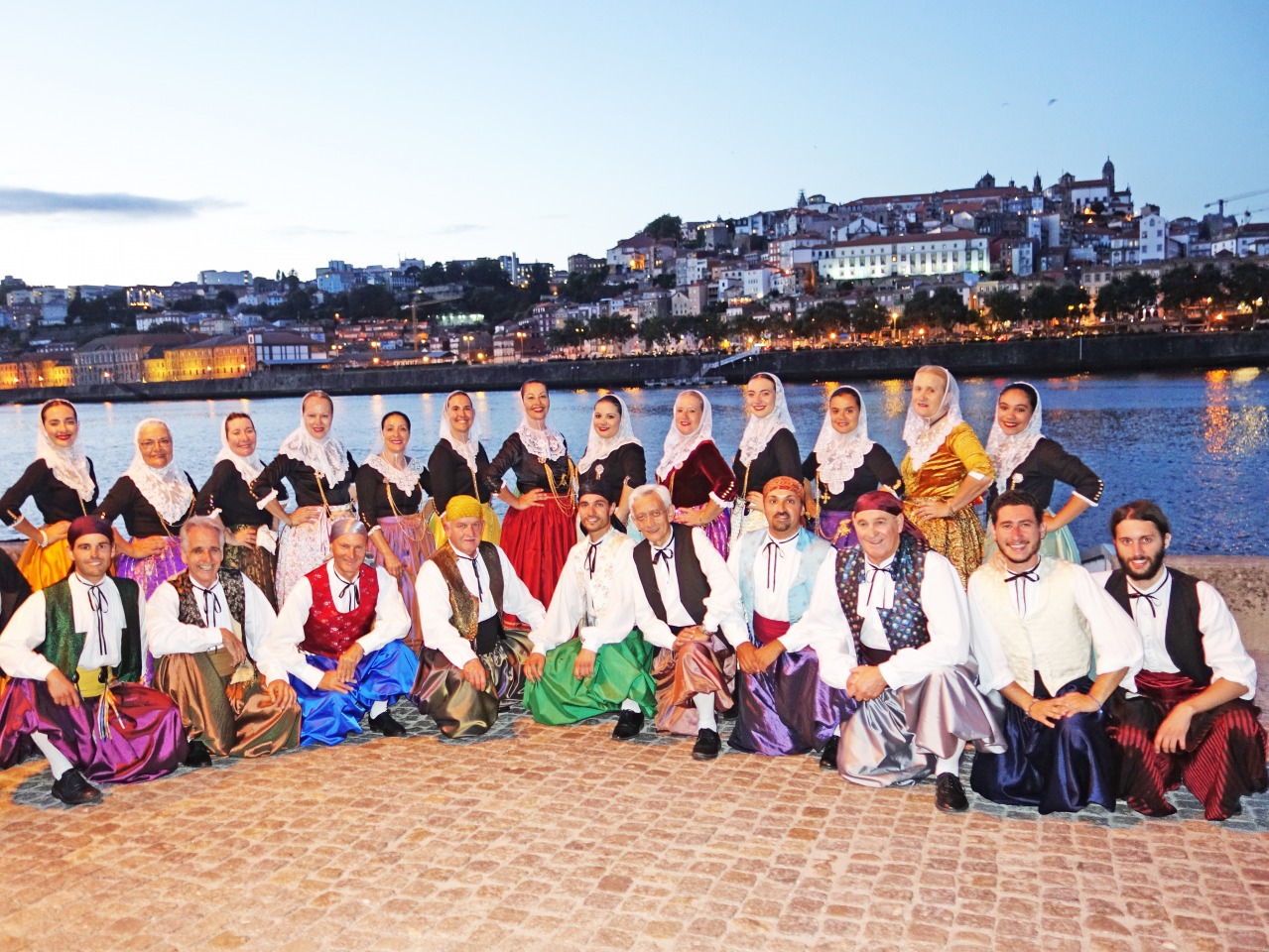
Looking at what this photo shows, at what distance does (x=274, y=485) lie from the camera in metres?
5.97

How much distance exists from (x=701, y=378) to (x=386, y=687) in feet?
258

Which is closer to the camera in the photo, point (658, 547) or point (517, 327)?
point (658, 547)

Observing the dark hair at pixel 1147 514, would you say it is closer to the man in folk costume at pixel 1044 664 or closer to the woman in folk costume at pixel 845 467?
the man in folk costume at pixel 1044 664

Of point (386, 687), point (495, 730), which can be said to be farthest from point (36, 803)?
point (495, 730)

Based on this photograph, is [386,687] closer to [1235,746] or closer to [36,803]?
[36,803]

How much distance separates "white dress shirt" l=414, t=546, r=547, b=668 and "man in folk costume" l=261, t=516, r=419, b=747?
0.57 feet

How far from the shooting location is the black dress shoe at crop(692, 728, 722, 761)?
15.6 feet

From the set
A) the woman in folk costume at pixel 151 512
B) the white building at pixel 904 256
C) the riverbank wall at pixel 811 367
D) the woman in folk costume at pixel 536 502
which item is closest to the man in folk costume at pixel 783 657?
the woman in folk costume at pixel 536 502

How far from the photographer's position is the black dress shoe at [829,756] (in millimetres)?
4605

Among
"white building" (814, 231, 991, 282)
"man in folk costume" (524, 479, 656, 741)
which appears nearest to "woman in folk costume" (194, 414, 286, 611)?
"man in folk costume" (524, 479, 656, 741)

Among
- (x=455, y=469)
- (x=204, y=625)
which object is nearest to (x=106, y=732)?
(x=204, y=625)

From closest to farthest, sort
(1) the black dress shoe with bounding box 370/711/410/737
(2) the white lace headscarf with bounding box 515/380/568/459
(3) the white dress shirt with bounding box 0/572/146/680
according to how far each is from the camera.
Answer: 1. (3) the white dress shirt with bounding box 0/572/146/680
2. (1) the black dress shoe with bounding box 370/711/410/737
3. (2) the white lace headscarf with bounding box 515/380/568/459

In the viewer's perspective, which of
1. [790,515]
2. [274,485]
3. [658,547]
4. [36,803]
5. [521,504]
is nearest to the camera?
[36,803]

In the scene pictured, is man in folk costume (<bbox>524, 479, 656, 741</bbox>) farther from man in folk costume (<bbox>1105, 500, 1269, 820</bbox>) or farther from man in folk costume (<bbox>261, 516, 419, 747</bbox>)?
man in folk costume (<bbox>1105, 500, 1269, 820</bbox>)
